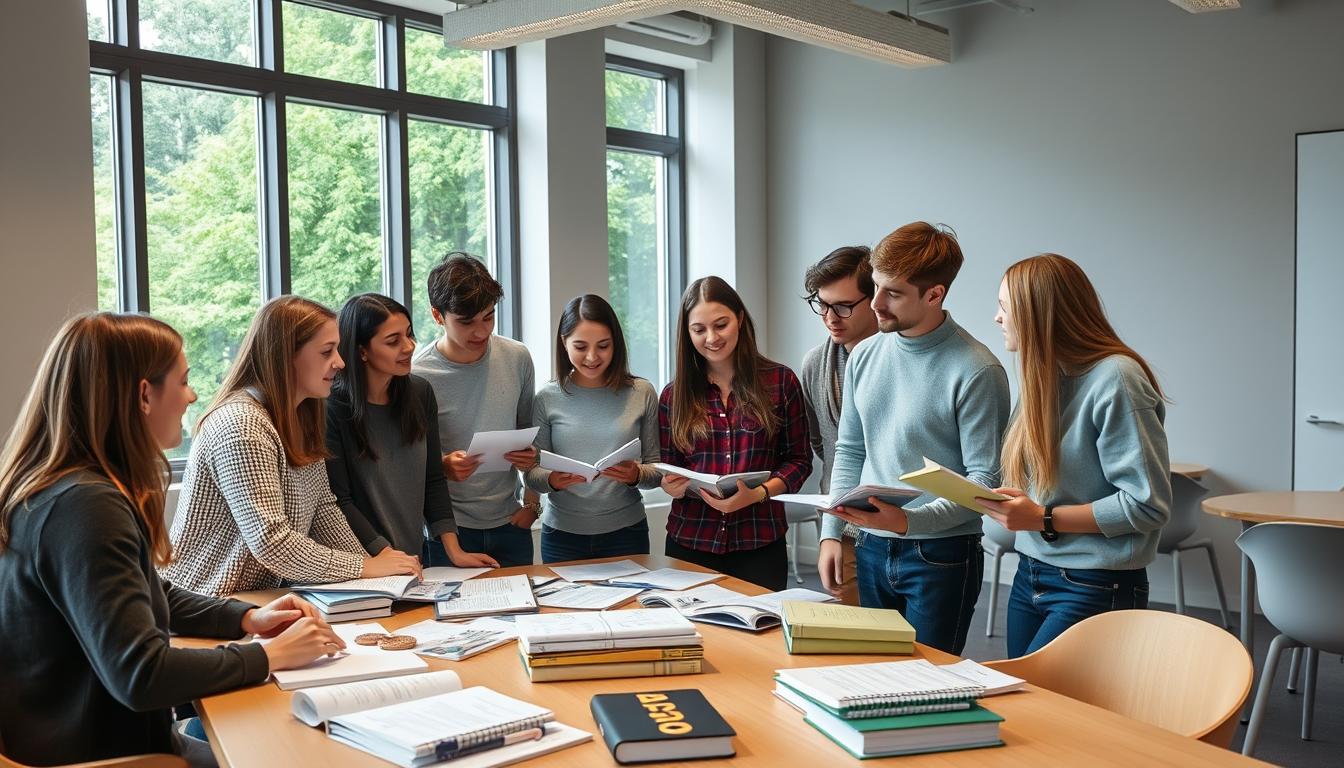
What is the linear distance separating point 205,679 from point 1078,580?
5.69ft

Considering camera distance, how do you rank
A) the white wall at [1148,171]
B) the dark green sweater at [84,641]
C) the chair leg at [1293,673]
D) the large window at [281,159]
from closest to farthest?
the dark green sweater at [84,641] → the chair leg at [1293,673] → the large window at [281,159] → the white wall at [1148,171]

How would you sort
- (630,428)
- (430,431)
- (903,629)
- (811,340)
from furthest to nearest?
(811,340), (630,428), (430,431), (903,629)

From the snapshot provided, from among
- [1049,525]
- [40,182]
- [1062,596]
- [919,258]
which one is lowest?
[1062,596]

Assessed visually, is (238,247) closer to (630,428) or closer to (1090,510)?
(630,428)

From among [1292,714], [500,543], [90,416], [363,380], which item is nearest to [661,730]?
[90,416]

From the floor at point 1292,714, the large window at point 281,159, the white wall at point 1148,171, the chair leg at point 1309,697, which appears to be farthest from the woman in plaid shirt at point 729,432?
the white wall at point 1148,171

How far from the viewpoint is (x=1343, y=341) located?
5.04 m

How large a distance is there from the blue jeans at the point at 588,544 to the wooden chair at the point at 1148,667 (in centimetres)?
144

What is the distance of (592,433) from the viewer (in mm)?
3340

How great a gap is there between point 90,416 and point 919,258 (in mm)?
1735

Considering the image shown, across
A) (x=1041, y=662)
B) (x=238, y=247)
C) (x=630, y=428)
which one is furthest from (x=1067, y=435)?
(x=238, y=247)

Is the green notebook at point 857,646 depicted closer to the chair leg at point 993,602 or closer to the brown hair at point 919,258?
the brown hair at point 919,258

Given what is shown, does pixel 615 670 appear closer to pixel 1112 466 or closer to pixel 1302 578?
pixel 1112 466

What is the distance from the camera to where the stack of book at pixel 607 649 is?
6.51ft
